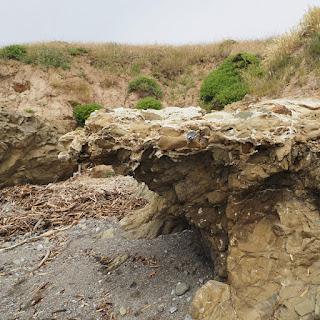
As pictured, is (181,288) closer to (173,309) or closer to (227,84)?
(173,309)

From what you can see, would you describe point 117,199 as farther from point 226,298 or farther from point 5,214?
point 226,298

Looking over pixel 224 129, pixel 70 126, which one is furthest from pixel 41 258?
pixel 70 126

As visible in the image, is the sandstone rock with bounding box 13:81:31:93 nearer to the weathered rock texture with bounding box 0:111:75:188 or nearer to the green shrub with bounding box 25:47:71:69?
the green shrub with bounding box 25:47:71:69

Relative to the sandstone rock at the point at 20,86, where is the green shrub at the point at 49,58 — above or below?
above

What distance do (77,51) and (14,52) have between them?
2604 mm

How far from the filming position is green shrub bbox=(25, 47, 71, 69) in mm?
18828

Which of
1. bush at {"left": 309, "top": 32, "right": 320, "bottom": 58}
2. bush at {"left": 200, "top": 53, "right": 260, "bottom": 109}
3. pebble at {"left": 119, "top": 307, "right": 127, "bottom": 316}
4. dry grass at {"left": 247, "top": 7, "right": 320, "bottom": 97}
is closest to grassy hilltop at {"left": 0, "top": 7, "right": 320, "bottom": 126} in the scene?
bush at {"left": 200, "top": 53, "right": 260, "bottom": 109}

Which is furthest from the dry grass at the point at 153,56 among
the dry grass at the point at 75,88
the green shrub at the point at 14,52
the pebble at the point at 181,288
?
the pebble at the point at 181,288

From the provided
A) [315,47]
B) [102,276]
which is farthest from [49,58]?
[102,276]

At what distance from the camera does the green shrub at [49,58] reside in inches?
741

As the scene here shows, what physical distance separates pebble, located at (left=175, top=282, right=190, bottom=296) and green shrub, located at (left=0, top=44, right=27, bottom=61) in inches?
653

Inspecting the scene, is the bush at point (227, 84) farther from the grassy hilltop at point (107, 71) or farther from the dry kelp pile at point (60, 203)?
the dry kelp pile at point (60, 203)

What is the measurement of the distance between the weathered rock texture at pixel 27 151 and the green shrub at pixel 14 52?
10.9 meters

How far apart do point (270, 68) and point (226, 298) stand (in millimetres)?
6594
